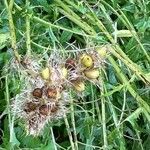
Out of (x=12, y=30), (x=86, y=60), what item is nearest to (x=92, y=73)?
(x=86, y=60)

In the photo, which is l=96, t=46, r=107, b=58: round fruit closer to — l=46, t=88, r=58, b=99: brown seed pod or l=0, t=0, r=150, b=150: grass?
l=0, t=0, r=150, b=150: grass

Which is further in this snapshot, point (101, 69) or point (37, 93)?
point (101, 69)

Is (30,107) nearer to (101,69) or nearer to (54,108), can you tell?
(54,108)

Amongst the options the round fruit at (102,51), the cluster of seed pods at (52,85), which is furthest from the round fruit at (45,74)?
the round fruit at (102,51)

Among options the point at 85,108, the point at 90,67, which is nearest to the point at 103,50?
the point at 90,67

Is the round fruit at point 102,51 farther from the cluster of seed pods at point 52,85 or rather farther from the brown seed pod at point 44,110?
the brown seed pod at point 44,110

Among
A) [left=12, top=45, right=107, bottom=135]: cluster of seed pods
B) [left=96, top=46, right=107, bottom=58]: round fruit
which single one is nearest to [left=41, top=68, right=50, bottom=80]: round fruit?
[left=12, top=45, right=107, bottom=135]: cluster of seed pods

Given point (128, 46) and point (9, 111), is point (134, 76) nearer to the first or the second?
point (128, 46)
